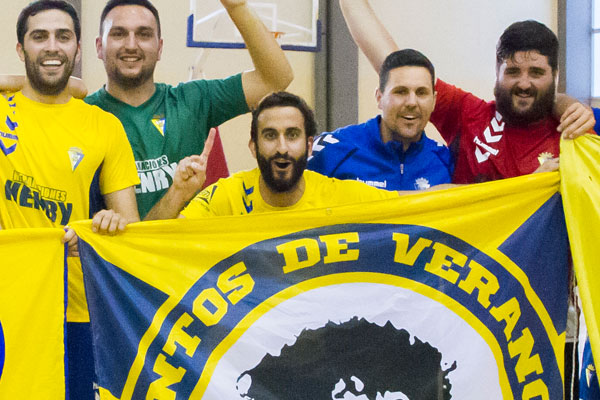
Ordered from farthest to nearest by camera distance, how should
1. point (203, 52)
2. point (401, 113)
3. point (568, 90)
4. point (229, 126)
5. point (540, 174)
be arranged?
point (568, 90) → point (229, 126) → point (203, 52) → point (401, 113) → point (540, 174)

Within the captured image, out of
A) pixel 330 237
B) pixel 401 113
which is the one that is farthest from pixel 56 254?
pixel 401 113

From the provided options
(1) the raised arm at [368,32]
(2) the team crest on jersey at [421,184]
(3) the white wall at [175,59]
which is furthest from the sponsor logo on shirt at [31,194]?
(3) the white wall at [175,59]

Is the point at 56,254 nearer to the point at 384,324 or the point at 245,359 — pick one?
the point at 245,359

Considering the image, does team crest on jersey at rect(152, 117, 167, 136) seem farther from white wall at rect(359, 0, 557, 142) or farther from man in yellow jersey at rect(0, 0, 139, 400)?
white wall at rect(359, 0, 557, 142)

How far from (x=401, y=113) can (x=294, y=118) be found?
54 centimetres

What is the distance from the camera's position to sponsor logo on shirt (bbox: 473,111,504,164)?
3373mm

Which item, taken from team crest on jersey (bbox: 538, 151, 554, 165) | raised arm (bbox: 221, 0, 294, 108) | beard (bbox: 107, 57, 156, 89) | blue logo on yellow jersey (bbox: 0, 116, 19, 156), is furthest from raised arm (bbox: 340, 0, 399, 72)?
blue logo on yellow jersey (bbox: 0, 116, 19, 156)

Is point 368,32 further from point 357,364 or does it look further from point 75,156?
point 357,364

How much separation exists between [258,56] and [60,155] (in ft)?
3.43

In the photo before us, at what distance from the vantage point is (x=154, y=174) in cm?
330

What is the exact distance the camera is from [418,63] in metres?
3.38

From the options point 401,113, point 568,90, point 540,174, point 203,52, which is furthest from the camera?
point 568,90

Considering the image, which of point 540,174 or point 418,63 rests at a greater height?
point 418,63

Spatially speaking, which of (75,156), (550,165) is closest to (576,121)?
(550,165)
